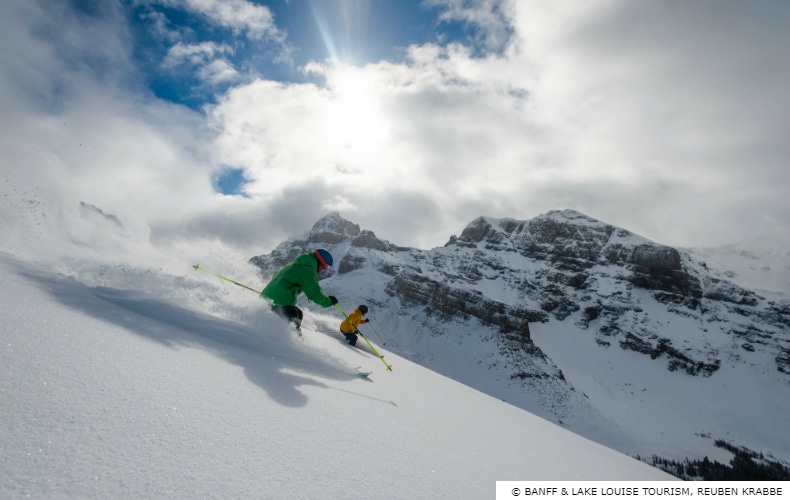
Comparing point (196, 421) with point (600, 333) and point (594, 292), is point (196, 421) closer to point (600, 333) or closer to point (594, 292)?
point (600, 333)

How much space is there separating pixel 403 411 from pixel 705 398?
169m

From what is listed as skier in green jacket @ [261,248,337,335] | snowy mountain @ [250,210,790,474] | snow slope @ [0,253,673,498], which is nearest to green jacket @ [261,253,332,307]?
skier in green jacket @ [261,248,337,335]

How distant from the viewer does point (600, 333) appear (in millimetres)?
154000

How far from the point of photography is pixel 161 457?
1690 millimetres

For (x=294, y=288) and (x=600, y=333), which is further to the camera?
(x=600, y=333)

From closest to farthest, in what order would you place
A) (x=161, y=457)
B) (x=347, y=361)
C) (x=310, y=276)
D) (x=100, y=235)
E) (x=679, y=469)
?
(x=161, y=457), (x=347, y=361), (x=310, y=276), (x=100, y=235), (x=679, y=469)

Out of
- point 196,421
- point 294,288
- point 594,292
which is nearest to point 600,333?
point 594,292

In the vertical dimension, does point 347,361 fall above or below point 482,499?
above

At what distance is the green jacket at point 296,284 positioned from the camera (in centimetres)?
700

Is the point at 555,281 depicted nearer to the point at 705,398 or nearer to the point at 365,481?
the point at 705,398

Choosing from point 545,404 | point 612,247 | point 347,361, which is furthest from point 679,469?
point 612,247

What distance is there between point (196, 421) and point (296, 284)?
519cm

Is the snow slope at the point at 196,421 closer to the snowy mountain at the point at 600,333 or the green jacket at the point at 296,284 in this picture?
the green jacket at the point at 296,284

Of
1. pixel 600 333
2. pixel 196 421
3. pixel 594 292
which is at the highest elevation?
pixel 594 292
